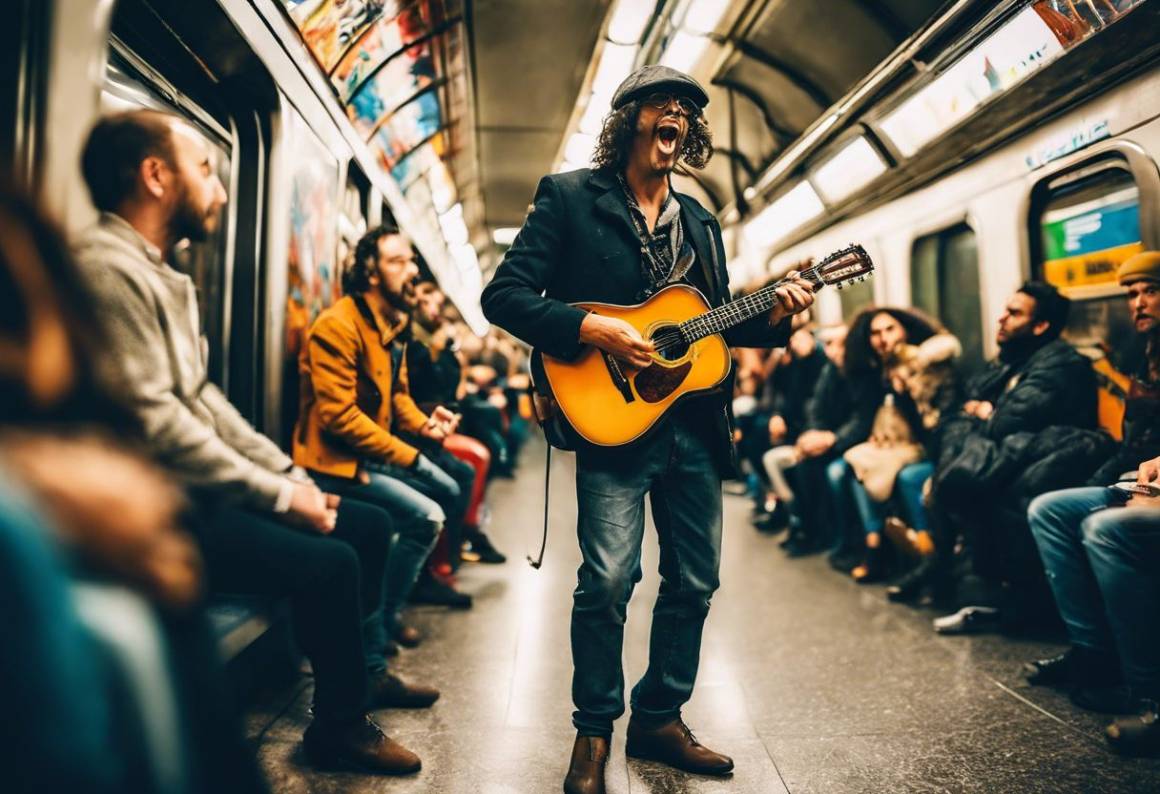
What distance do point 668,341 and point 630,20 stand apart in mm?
3997

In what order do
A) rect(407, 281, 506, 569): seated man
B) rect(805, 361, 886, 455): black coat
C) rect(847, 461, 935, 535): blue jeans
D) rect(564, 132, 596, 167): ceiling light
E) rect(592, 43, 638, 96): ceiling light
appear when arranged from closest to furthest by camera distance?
rect(847, 461, 935, 535): blue jeans < rect(407, 281, 506, 569): seated man < rect(805, 361, 886, 455): black coat < rect(592, 43, 638, 96): ceiling light < rect(564, 132, 596, 167): ceiling light

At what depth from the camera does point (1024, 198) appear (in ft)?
14.4

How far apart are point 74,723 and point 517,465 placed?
34.6 feet

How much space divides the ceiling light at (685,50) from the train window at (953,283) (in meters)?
2.17

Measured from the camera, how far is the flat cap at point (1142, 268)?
3082 millimetres

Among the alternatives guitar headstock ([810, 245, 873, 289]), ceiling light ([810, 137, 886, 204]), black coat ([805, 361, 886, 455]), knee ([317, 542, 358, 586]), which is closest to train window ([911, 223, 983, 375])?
ceiling light ([810, 137, 886, 204])

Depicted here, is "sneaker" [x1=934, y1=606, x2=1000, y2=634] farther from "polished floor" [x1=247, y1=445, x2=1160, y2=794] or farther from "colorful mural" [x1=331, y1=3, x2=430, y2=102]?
"colorful mural" [x1=331, y1=3, x2=430, y2=102]

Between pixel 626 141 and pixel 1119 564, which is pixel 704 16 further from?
pixel 1119 564

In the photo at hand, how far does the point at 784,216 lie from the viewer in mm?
7750

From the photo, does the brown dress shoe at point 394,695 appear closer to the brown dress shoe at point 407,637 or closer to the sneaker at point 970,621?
the brown dress shoe at point 407,637

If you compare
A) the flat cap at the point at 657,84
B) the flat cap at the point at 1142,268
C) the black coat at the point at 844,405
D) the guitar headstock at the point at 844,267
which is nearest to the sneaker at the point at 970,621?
the black coat at the point at 844,405

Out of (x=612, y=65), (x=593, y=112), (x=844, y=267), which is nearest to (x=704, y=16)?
(x=612, y=65)

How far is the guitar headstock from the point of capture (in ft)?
7.84

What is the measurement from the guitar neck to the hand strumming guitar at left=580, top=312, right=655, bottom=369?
0.66 ft
